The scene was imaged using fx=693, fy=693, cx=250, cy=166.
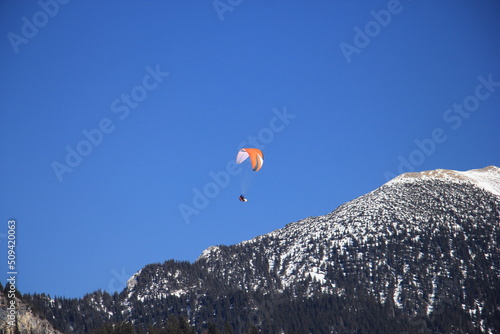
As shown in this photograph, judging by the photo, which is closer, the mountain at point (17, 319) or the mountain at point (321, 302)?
the mountain at point (17, 319)

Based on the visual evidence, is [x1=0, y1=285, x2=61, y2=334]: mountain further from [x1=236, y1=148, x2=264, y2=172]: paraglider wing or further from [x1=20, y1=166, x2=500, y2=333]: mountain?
[x1=236, y1=148, x2=264, y2=172]: paraglider wing

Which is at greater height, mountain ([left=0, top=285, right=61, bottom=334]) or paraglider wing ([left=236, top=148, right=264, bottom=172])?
paraglider wing ([left=236, top=148, right=264, bottom=172])

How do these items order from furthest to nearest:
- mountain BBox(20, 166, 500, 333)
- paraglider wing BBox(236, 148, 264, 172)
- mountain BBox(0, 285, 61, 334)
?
1. mountain BBox(20, 166, 500, 333)
2. mountain BBox(0, 285, 61, 334)
3. paraglider wing BBox(236, 148, 264, 172)

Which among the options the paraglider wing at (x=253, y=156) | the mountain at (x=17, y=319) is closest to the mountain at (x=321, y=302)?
the mountain at (x=17, y=319)

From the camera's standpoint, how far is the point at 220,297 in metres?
177

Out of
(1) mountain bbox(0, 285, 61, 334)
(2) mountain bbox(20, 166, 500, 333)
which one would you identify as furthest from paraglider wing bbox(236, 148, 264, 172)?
(2) mountain bbox(20, 166, 500, 333)

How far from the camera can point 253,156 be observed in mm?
103562

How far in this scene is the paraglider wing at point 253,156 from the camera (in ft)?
337

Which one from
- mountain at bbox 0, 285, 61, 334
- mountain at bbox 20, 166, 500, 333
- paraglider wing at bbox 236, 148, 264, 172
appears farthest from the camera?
mountain at bbox 20, 166, 500, 333

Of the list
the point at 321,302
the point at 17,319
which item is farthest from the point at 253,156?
the point at 321,302

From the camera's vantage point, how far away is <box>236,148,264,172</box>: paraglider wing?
10281 centimetres

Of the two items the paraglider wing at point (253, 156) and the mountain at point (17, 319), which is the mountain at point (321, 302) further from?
the paraglider wing at point (253, 156)

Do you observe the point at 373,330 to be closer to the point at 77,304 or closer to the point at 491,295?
the point at 491,295

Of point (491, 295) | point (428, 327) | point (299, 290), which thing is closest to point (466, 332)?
point (428, 327)
